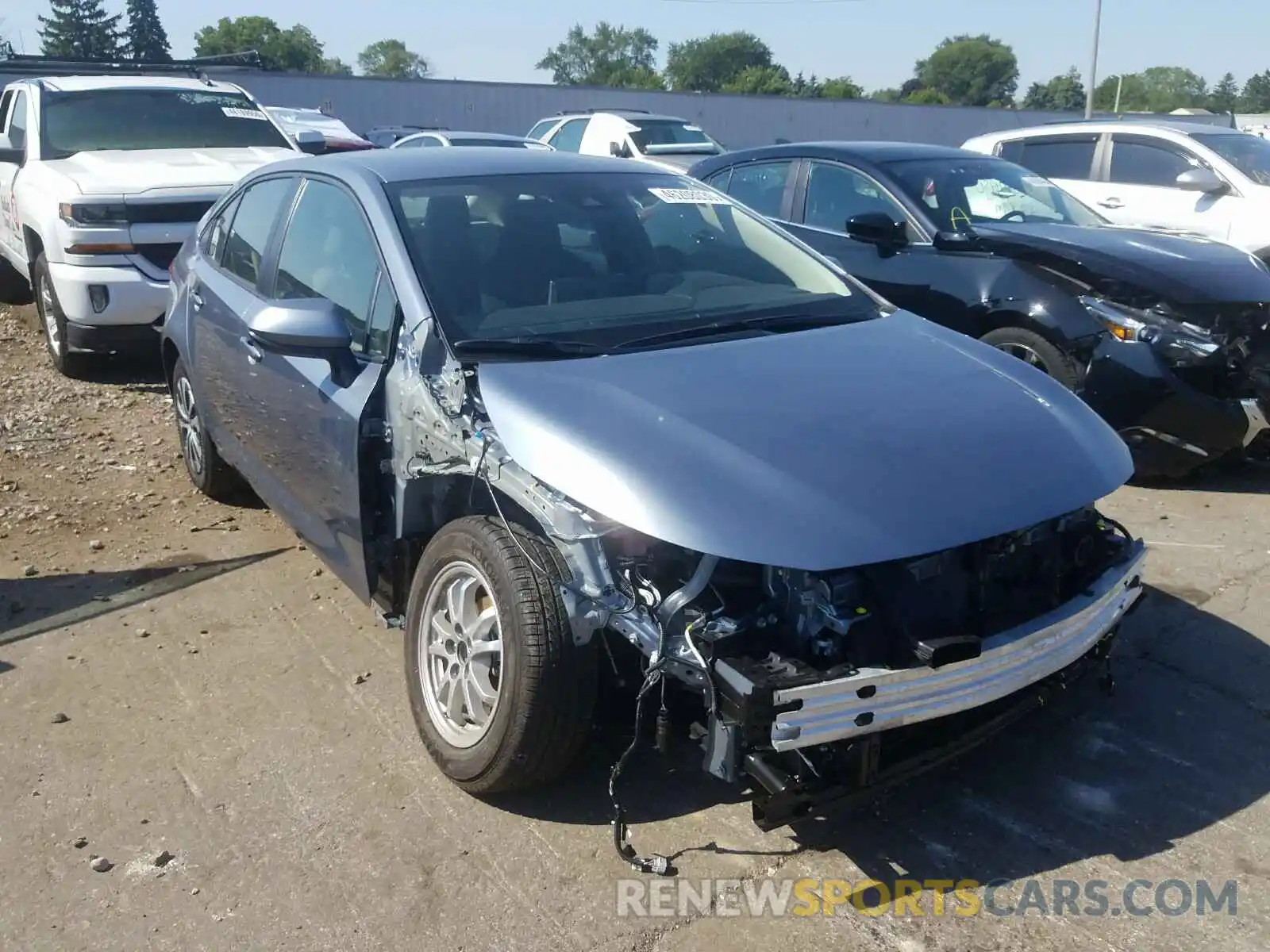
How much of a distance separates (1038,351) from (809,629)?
3572 mm

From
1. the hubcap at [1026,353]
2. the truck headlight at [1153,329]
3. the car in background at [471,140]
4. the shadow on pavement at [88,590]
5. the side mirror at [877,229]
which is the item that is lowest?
the shadow on pavement at [88,590]

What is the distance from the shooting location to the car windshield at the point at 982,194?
662 centimetres

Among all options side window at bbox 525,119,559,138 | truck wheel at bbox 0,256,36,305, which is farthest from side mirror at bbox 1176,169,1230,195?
side window at bbox 525,119,559,138

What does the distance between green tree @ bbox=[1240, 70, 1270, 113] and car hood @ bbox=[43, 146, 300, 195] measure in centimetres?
10200

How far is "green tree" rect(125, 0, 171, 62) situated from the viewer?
8962 cm

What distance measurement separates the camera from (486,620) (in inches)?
124

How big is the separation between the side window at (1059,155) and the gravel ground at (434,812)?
6388 mm

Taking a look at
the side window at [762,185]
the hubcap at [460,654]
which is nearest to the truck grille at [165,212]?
the side window at [762,185]

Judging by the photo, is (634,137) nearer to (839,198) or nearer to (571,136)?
(571,136)

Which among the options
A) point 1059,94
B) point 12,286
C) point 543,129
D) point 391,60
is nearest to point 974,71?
point 1059,94

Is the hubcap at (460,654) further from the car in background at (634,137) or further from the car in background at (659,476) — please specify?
the car in background at (634,137)

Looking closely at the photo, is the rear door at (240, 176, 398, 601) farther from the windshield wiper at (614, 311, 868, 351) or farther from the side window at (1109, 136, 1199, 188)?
the side window at (1109, 136, 1199, 188)

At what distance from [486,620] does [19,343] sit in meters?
7.65

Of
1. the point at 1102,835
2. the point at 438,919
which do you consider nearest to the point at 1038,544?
the point at 1102,835
